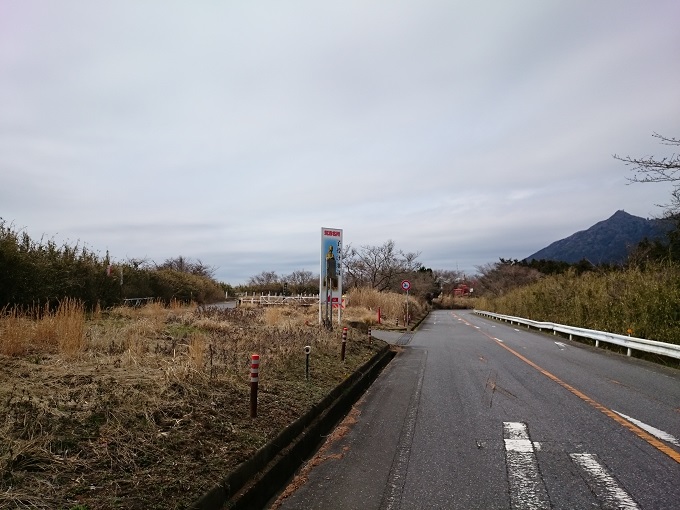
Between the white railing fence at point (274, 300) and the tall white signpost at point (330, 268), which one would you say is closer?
the tall white signpost at point (330, 268)

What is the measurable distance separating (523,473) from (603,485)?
0.73 metres

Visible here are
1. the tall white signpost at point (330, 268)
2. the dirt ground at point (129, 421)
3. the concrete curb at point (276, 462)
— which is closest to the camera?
the dirt ground at point (129, 421)

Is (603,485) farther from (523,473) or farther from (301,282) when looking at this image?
(301,282)

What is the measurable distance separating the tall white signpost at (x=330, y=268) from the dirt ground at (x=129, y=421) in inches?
488

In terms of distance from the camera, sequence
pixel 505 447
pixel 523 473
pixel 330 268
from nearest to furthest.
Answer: pixel 523 473
pixel 505 447
pixel 330 268

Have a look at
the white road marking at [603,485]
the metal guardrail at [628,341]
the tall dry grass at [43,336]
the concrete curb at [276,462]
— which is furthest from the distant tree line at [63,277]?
the metal guardrail at [628,341]

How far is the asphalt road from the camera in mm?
4492

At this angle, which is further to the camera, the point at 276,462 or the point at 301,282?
the point at 301,282

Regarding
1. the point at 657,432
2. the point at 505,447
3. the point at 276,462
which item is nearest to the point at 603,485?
the point at 505,447

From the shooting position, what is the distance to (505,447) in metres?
5.95

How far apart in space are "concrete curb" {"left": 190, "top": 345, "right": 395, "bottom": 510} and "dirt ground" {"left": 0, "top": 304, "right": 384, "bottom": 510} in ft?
0.35

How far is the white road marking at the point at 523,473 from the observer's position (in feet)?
14.2

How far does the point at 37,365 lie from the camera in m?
6.93

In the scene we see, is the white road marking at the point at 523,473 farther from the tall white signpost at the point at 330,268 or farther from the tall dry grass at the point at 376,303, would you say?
the tall dry grass at the point at 376,303
